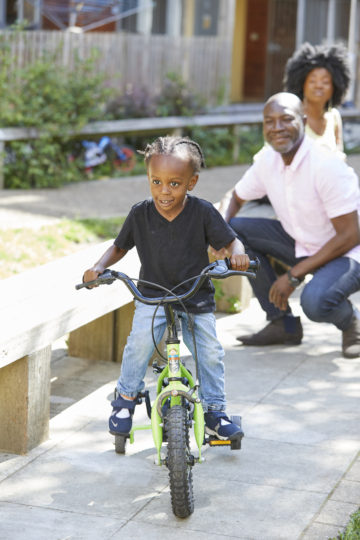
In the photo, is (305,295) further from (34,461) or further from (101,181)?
(101,181)

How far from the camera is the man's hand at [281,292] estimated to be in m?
5.65

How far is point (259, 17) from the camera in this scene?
21219 mm

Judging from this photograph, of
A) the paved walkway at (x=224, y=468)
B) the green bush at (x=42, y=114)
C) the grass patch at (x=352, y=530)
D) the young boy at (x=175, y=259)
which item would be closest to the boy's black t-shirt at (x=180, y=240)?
the young boy at (x=175, y=259)

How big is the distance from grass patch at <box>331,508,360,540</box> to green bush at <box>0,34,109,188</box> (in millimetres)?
7693

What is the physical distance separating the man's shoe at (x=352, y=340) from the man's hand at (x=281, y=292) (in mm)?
447

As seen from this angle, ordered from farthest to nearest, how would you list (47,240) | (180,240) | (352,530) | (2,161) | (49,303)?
(2,161), (47,240), (49,303), (180,240), (352,530)

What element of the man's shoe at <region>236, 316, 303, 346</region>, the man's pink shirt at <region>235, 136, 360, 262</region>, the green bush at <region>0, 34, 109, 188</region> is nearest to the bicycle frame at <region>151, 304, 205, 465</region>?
the man's pink shirt at <region>235, 136, 360, 262</region>

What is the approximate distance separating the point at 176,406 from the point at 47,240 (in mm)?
4442

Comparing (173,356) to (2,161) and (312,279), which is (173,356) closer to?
(312,279)

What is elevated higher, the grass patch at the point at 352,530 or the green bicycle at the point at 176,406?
the green bicycle at the point at 176,406

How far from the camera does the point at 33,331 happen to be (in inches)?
163

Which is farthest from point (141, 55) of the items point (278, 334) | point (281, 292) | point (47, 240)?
point (281, 292)

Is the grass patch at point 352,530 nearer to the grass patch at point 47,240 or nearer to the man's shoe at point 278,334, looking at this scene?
the man's shoe at point 278,334

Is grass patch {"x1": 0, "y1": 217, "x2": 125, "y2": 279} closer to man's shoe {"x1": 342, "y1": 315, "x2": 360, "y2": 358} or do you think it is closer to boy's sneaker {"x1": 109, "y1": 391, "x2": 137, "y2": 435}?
man's shoe {"x1": 342, "y1": 315, "x2": 360, "y2": 358}
